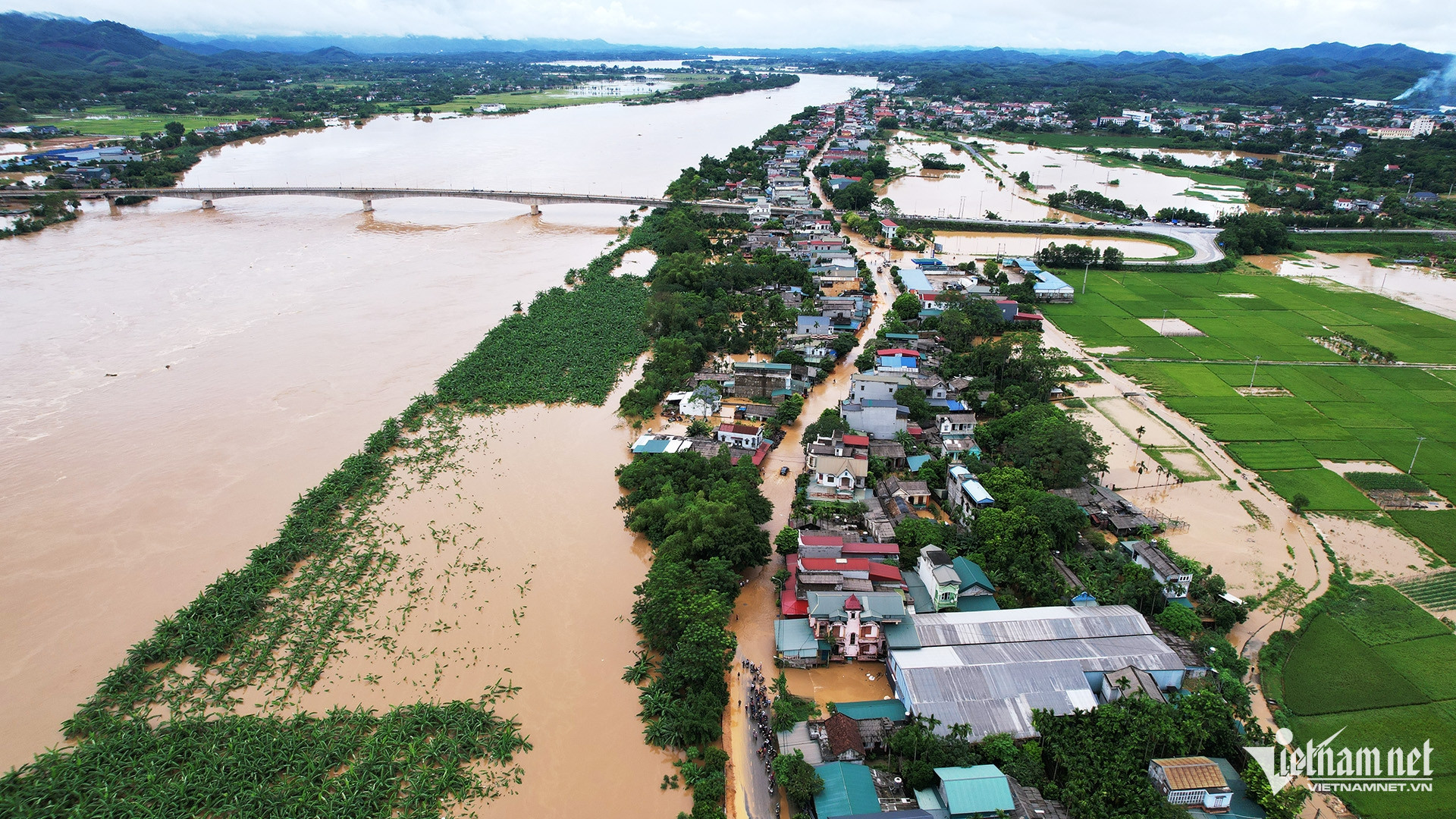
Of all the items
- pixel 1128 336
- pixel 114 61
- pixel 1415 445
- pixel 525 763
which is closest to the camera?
pixel 525 763

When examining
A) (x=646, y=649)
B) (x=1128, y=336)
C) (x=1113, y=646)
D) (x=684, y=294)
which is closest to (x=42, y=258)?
(x=684, y=294)

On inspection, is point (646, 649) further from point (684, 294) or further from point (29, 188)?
point (29, 188)

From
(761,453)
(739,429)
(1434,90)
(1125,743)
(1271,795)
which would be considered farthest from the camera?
(1434,90)

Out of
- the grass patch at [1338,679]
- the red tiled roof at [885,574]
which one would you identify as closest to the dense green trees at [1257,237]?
the grass patch at [1338,679]

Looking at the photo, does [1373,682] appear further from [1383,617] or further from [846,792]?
[846,792]

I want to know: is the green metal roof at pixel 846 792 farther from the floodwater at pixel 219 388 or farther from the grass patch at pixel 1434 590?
the grass patch at pixel 1434 590

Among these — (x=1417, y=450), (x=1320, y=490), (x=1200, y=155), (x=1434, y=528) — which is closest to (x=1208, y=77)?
(x=1200, y=155)

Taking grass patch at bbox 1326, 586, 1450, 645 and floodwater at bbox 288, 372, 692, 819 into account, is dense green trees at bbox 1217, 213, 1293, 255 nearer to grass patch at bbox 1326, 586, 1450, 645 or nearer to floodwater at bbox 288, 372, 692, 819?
grass patch at bbox 1326, 586, 1450, 645
